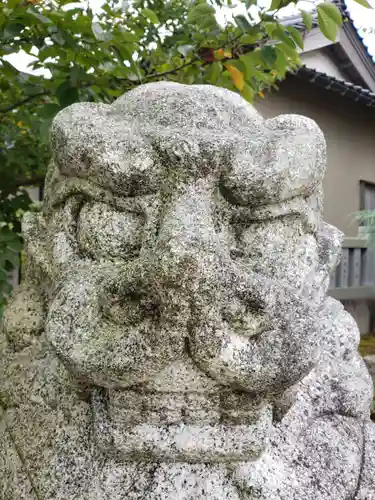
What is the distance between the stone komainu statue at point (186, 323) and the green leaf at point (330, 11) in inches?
21.5

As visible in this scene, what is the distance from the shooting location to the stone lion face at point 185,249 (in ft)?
2.81

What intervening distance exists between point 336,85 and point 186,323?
4.57 m

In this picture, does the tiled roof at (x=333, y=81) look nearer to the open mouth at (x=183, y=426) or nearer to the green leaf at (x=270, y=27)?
the green leaf at (x=270, y=27)

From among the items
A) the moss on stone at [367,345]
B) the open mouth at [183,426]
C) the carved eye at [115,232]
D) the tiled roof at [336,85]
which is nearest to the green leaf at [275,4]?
the carved eye at [115,232]

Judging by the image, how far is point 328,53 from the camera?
5.96m

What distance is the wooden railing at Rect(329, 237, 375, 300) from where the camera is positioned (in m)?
5.78

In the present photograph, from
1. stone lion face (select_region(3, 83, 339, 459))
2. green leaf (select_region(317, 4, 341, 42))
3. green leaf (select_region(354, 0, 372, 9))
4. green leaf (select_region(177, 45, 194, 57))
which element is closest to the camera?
stone lion face (select_region(3, 83, 339, 459))

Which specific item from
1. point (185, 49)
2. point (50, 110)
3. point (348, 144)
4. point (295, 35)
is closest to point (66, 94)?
point (50, 110)

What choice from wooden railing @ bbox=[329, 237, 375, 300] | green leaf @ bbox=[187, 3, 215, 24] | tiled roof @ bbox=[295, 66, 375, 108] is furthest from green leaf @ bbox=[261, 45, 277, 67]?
wooden railing @ bbox=[329, 237, 375, 300]

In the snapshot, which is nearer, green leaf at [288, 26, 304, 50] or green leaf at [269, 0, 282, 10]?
Result: green leaf at [269, 0, 282, 10]

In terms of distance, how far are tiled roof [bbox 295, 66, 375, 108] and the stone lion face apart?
12.1 ft

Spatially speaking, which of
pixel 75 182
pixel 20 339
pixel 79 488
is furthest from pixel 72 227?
pixel 79 488

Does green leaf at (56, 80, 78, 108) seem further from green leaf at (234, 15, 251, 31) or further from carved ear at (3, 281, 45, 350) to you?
carved ear at (3, 281, 45, 350)

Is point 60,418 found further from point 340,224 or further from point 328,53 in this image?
point 328,53
